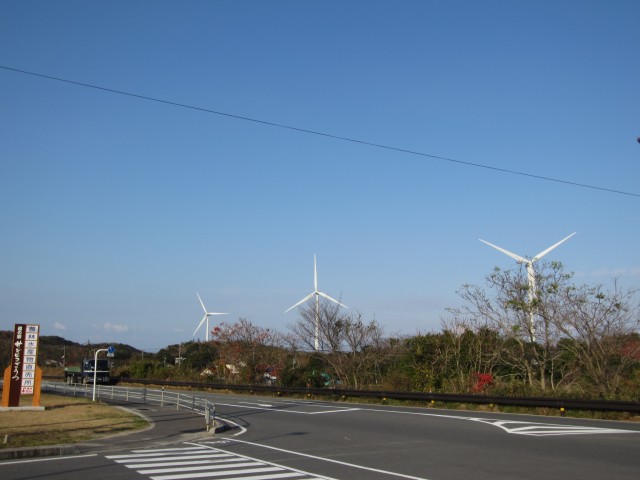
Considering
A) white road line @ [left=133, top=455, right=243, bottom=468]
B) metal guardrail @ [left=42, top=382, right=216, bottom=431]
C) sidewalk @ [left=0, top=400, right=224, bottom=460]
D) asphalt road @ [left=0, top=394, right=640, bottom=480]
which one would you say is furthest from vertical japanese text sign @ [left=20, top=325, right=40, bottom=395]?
white road line @ [left=133, top=455, right=243, bottom=468]

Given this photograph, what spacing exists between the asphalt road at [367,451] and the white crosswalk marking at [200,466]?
0.07ft

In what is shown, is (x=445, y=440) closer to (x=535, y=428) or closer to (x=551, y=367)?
(x=535, y=428)

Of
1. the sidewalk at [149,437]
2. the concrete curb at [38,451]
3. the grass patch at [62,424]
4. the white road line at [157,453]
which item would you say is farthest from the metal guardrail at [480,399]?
the concrete curb at [38,451]

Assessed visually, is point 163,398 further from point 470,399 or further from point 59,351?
point 59,351

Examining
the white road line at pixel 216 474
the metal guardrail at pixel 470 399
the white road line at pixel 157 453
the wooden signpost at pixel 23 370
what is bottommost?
the white road line at pixel 157 453

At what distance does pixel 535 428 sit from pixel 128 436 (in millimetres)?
11627

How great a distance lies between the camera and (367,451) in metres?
13.8

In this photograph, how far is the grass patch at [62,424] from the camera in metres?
15.9

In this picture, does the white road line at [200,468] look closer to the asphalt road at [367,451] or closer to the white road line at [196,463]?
the asphalt road at [367,451]

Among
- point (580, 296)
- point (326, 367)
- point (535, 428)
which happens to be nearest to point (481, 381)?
point (580, 296)

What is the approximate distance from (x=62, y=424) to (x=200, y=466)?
1019 cm

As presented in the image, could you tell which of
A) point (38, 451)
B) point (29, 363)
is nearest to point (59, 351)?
point (29, 363)

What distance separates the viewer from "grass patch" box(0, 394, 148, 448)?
15.9 meters

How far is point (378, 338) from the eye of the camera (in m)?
41.3
